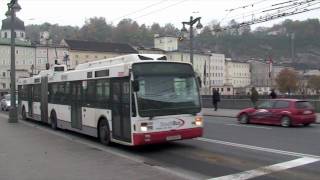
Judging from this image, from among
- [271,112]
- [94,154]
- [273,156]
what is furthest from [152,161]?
[271,112]

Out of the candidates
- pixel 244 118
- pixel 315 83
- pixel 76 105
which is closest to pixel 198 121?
pixel 76 105

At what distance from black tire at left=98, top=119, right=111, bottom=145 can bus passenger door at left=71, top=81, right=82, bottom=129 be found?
2220 mm

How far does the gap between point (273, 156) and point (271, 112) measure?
37.2 ft

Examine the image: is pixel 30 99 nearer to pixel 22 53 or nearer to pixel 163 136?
pixel 163 136

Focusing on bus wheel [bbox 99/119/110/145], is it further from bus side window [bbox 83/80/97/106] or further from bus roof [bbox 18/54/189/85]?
bus roof [bbox 18/54/189/85]

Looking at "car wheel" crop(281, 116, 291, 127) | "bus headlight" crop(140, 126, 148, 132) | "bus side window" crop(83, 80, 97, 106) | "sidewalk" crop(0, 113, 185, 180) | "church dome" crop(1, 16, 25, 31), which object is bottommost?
"sidewalk" crop(0, 113, 185, 180)

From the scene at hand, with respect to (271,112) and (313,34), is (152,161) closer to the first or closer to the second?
(271,112)

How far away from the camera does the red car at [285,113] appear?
2289 centimetres

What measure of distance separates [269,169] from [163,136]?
4.07 metres

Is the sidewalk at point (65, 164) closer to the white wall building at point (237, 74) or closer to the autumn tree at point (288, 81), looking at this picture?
the autumn tree at point (288, 81)

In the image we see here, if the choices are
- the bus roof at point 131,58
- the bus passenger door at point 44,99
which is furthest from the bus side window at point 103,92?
the bus passenger door at point 44,99

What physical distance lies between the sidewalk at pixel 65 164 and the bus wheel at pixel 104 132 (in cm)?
55

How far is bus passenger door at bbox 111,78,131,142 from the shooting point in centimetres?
1424

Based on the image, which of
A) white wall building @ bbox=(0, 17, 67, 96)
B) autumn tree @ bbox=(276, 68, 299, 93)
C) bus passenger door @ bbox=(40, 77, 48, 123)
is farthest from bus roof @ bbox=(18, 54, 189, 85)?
autumn tree @ bbox=(276, 68, 299, 93)
